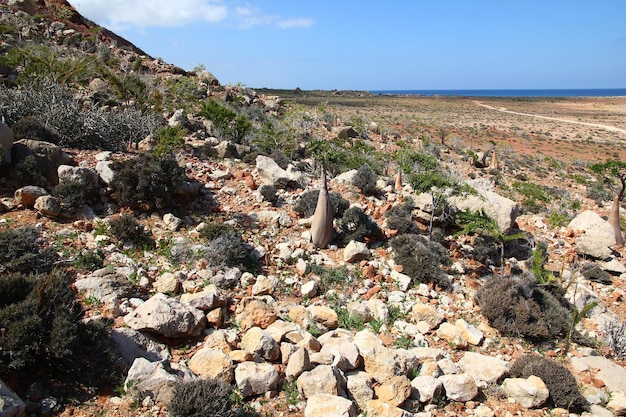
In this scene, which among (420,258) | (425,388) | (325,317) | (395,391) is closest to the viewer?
(395,391)

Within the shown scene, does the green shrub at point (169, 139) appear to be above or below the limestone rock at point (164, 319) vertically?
above

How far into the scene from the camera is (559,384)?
15.9ft

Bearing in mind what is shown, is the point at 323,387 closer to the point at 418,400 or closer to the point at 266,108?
the point at 418,400

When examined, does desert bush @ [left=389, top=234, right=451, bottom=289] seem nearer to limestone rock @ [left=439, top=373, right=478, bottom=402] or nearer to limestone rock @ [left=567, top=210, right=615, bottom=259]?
limestone rock @ [left=439, top=373, right=478, bottom=402]

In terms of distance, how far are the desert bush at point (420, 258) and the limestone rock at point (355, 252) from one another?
65 centimetres

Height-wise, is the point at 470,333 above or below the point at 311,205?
below

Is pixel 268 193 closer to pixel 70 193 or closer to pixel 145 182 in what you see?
pixel 145 182

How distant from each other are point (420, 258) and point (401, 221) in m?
1.52

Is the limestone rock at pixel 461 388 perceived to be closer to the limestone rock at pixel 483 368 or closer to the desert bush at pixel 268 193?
the limestone rock at pixel 483 368

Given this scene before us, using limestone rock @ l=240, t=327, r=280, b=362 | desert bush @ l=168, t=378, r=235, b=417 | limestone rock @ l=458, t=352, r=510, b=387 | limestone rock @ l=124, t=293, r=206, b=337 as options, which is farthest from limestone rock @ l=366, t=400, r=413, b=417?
limestone rock @ l=124, t=293, r=206, b=337

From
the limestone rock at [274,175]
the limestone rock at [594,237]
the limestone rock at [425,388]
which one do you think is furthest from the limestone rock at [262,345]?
the limestone rock at [594,237]

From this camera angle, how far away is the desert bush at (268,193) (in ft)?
30.2

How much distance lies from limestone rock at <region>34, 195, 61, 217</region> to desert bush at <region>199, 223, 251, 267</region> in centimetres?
245

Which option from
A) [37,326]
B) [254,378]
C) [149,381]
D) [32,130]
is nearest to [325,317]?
[254,378]
